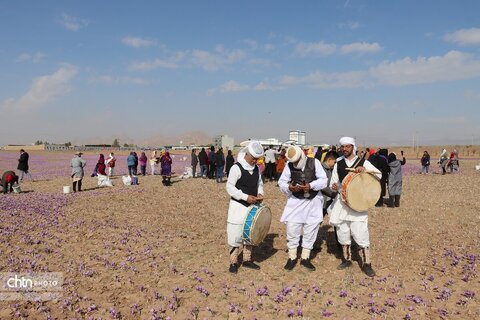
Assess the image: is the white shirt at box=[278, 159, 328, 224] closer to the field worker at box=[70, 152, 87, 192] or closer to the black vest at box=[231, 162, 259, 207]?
the black vest at box=[231, 162, 259, 207]

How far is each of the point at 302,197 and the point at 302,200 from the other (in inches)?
2.2

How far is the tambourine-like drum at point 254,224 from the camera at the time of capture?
243 inches

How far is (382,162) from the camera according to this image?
1188 centimetres

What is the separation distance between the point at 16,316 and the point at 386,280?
225 inches

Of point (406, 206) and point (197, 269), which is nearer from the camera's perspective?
point (197, 269)

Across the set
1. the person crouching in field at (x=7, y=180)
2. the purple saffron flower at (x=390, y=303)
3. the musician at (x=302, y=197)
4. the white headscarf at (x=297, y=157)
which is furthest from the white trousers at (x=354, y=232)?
the person crouching in field at (x=7, y=180)

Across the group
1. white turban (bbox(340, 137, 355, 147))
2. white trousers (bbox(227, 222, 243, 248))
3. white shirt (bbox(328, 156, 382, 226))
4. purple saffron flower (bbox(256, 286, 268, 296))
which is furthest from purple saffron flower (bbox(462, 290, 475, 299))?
white trousers (bbox(227, 222, 243, 248))

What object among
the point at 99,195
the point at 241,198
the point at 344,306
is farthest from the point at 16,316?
the point at 99,195

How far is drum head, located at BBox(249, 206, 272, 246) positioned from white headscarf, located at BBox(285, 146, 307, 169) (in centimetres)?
99

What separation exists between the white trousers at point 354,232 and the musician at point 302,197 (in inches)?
18.0

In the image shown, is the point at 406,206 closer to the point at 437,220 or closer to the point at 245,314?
the point at 437,220

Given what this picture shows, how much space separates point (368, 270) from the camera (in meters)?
6.32

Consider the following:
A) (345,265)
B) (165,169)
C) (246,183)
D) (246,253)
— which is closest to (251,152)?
(246,183)

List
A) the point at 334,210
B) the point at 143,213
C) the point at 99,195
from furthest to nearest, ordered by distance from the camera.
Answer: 1. the point at 99,195
2. the point at 143,213
3. the point at 334,210
